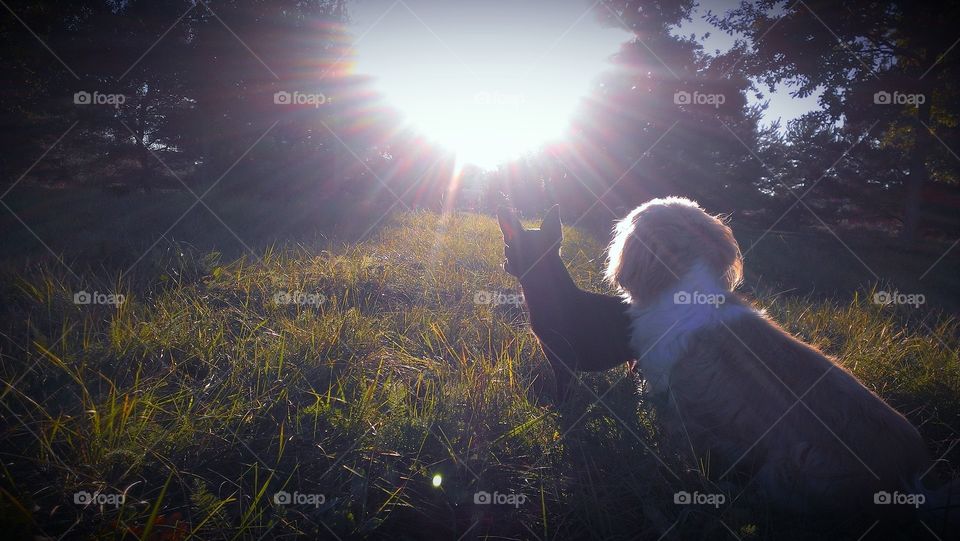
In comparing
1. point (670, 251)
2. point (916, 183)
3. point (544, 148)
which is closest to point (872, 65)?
point (916, 183)

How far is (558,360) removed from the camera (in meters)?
2.85

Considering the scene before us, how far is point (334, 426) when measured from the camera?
6.94 feet

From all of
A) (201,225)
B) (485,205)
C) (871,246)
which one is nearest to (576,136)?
(485,205)

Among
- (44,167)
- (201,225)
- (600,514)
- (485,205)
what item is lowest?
(600,514)

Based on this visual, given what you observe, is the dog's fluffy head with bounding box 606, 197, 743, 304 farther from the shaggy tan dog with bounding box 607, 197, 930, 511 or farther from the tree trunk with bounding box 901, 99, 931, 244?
the tree trunk with bounding box 901, 99, 931, 244

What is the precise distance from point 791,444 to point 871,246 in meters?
15.3

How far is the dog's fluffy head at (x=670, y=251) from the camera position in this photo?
2.66 metres

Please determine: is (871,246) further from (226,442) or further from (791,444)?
(226,442)

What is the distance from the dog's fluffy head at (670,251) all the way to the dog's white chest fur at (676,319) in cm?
8

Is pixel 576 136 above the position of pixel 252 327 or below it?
above

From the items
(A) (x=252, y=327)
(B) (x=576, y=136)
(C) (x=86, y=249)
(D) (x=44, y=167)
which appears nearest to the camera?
(A) (x=252, y=327)

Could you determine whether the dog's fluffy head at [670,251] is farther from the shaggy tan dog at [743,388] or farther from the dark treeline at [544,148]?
the dark treeline at [544,148]

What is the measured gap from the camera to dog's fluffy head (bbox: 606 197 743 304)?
2660 millimetres

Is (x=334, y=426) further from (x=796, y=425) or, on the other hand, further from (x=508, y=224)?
(x=796, y=425)
